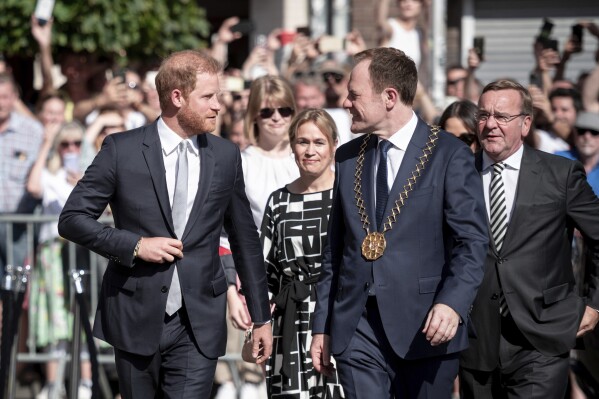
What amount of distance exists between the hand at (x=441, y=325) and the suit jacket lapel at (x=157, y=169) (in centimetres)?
139

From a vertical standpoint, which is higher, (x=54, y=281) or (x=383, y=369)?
(x=383, y=369)

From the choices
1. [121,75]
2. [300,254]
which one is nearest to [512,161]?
[300,254]

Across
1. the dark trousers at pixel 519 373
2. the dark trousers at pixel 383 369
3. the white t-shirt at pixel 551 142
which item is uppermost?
the white t-shirt at pixel 551 142

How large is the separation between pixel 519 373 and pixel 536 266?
0.55m

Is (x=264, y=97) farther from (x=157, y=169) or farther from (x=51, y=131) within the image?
(x=51, y=131)

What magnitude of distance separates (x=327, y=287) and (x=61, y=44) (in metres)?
9.50

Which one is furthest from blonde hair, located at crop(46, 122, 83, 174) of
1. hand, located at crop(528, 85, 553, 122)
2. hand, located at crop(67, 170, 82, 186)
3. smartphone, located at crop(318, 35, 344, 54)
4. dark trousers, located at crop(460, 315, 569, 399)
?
dark trousers, located at crop(460, 315, 569, 399)

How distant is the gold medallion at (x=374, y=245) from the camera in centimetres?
526

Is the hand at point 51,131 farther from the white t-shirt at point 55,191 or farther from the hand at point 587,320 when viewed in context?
the hand at point 587,320

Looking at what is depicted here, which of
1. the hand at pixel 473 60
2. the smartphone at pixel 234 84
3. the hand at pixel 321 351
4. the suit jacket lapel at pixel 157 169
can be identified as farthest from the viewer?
the smartphone at pixel 234 84

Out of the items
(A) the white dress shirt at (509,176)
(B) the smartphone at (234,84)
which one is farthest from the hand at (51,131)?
(A) the white dress shirt at (509,176)

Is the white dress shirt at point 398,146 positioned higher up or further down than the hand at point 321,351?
higher up

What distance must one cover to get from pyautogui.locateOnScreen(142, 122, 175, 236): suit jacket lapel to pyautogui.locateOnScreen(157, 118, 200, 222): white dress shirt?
0.04m

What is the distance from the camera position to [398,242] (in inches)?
207
